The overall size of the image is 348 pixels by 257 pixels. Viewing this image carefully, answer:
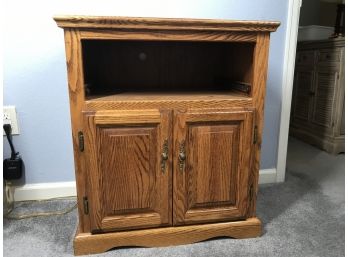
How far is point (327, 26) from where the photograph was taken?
2727 mm

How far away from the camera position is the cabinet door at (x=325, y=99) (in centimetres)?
203

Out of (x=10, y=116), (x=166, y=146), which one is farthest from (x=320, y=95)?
(x=10, y=116)

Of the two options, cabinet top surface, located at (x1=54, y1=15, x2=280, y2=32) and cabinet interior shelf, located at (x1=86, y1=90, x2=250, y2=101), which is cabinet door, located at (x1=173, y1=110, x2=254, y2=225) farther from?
cabinet top surface, located at (x1=54, y1=15, x2=280, y2=32)

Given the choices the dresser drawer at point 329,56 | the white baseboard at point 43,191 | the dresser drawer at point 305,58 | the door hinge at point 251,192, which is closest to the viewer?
the door hinge at point 251,192

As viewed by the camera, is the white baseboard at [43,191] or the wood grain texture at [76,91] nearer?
the wood grain texture at [76,91]

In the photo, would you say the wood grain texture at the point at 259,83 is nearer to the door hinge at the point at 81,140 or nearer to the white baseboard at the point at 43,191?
the door hinge at the point at 81,140

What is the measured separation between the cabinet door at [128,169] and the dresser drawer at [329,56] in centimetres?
161

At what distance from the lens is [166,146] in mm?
913

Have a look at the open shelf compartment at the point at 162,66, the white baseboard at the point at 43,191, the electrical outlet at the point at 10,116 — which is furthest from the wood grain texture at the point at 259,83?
the electrical outlet at the point at 10,116

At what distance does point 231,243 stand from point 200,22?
2.42ft

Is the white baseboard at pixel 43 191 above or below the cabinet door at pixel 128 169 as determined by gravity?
below

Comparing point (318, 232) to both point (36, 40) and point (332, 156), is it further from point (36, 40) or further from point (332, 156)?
point (36, 40)

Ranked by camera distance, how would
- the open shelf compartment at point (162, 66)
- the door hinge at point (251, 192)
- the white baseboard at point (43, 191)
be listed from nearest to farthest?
the door hinge at point (251, 192) < the open shelf compartment at point (162, 66) < the white baseboard at point (43, 191)

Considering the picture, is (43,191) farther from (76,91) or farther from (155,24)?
(155,24)
